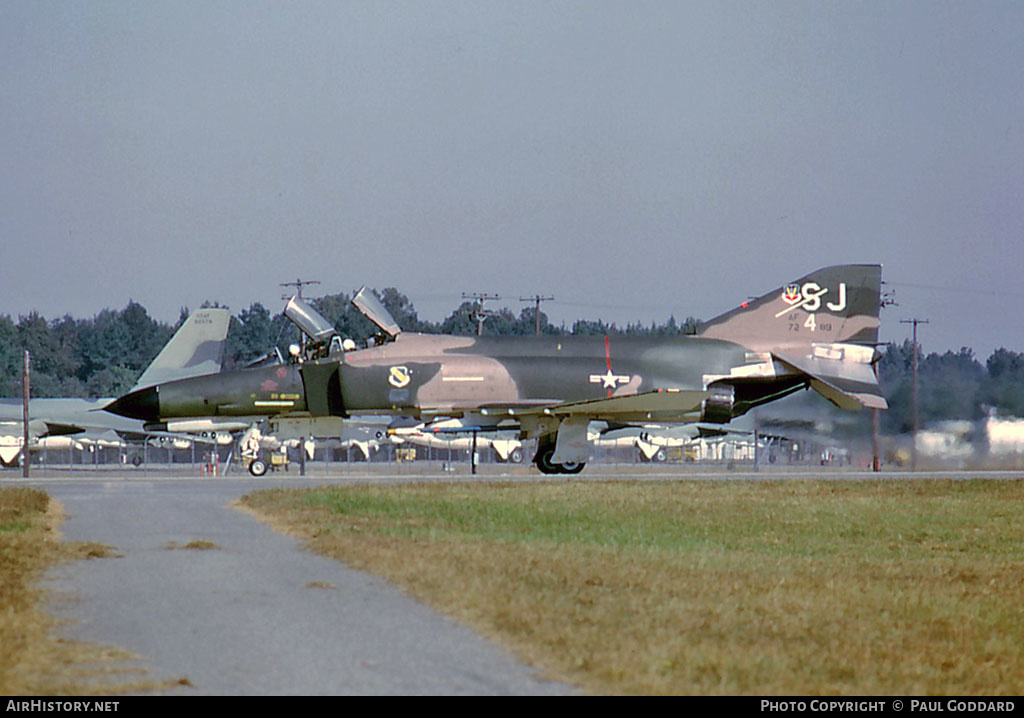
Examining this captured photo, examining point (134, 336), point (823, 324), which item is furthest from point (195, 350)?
point (134, 336)

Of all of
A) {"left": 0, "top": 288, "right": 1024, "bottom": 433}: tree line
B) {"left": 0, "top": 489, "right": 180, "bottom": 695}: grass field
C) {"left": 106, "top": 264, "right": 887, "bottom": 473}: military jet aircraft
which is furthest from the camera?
{"left": 0, "top": 288, "right": 1024, "bottom": 433}: tree line

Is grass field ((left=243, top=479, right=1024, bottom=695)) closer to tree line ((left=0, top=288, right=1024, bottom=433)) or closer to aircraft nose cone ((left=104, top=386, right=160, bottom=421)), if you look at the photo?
aircraft nose cone ((left=104, top=386, right=160, bottom=421))

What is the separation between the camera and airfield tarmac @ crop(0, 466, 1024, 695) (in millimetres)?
7199

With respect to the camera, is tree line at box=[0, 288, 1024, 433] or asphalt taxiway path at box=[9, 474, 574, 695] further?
tree line at box=[0, 288, 1024, 433]

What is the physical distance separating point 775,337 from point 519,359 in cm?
718

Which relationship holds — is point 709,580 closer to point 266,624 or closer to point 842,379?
point 266,624

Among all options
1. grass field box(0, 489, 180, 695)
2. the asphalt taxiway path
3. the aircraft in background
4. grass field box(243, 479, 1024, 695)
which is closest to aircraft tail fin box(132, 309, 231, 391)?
the aircraft in background

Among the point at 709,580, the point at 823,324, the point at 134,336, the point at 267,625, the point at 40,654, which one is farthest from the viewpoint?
the point at 134,336

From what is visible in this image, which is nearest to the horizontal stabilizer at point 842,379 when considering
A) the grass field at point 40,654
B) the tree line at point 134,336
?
the grass field at point 40,654

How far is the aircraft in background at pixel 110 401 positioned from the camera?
49625 millimetres

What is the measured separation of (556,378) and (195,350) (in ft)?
72.5

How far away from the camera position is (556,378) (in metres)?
32.3

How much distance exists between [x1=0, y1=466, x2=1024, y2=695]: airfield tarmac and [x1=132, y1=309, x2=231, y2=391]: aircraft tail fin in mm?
35120

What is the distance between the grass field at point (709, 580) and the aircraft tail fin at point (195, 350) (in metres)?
25.8
